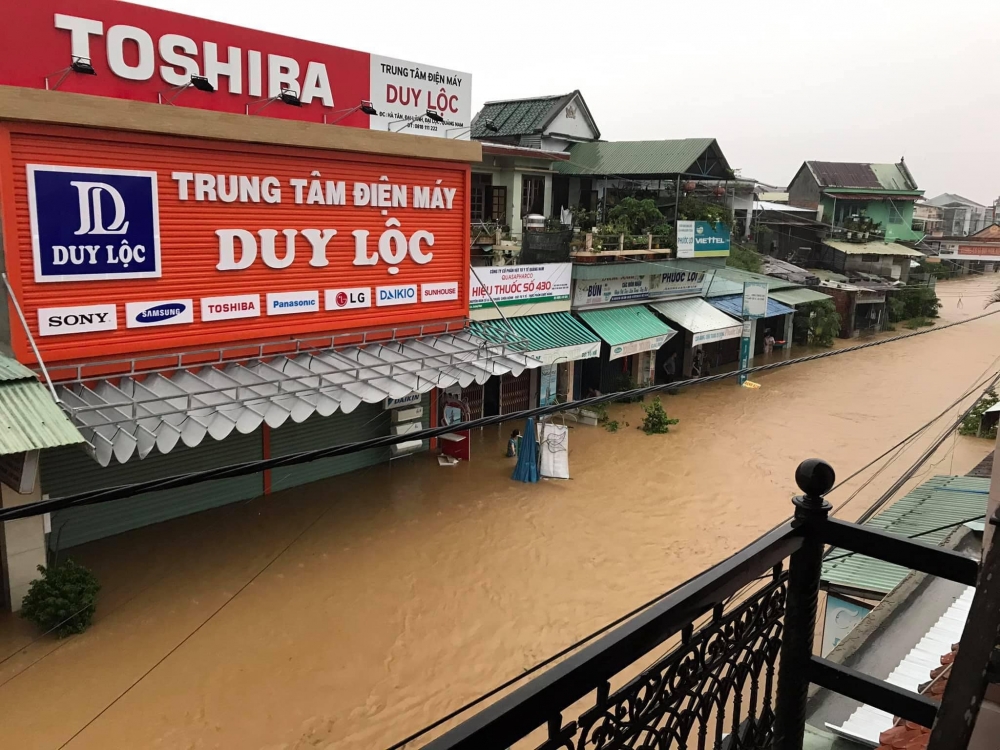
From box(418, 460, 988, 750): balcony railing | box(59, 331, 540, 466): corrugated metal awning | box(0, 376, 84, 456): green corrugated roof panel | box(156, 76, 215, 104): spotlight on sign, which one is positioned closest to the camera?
box(418, 460, 988, 750): balcony railing

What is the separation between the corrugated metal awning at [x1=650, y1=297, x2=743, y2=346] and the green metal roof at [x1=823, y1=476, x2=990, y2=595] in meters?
12.9

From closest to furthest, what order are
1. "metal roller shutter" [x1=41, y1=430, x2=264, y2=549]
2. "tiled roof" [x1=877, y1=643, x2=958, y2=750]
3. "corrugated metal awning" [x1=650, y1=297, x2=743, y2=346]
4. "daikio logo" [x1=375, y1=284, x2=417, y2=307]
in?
"tiled roof" [x1=877, y1=643, x2=958, y2=750]
"metal roller shutter" [x1=41, y1=430, x2=264, y2=549]
"daikio logo" [x1=375, y1=284, x2=417, y2=307]
"corrugated metal awning" [x1=650, y1=297, x2=743, y2=346]

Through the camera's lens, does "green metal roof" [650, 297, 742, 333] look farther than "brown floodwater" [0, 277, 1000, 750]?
Yes

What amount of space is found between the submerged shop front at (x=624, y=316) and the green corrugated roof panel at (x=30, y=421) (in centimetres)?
1355

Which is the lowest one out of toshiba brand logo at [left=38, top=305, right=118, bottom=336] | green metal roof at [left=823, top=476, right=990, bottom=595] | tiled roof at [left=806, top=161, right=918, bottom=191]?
green metal roof at [left=823, top=476, right=990, bottom=595]

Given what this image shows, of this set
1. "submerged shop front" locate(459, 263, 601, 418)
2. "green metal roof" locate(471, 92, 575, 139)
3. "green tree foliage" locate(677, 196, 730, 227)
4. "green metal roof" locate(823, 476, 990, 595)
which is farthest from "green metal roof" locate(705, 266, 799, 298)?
"green metal roof" locate(823, 476, 990, 595)

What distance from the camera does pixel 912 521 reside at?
365 inches

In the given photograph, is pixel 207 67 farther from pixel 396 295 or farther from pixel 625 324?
pixel 625 324

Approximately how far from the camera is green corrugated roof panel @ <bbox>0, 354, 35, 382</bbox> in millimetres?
9781

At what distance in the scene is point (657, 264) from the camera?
23500 millimetres

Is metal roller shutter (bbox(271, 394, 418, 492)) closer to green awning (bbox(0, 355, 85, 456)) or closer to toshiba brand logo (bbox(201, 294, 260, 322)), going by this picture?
toshiba brand logo (bbox(201, 294, 260, 322))

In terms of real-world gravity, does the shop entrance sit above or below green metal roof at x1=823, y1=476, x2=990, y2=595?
below

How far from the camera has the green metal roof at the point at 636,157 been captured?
1013 inches

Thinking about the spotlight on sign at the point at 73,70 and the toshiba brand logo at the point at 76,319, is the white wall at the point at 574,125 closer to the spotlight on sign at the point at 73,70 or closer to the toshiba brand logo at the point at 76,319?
Result: the spotlight on sign at the point at 73,70
